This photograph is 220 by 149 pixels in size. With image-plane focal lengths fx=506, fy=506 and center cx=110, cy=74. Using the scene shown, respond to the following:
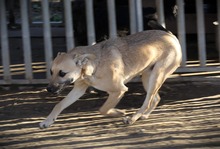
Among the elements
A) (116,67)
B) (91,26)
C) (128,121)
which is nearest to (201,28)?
(91,26)

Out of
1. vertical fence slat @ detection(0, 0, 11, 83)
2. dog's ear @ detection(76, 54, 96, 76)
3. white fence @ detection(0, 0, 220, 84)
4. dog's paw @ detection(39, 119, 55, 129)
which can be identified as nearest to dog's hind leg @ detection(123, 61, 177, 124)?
dog's ear @ detection(76, 54, 96, 76)

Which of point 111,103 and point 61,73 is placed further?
point 111,103

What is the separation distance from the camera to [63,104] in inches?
229

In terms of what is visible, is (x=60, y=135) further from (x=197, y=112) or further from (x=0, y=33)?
(x=0, y=33)

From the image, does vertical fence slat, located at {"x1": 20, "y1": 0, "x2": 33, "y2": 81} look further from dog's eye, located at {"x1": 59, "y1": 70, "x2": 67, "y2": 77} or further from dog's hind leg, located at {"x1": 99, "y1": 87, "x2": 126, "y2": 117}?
dog's eye, located at {"x1": 59, "y1": 70, "x2": 67, "y2": 77}

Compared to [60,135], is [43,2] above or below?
above

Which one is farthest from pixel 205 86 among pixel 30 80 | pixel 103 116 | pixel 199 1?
pixel 30 80

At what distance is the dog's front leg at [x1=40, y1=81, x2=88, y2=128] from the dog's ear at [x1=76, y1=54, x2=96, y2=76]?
0.34 metres

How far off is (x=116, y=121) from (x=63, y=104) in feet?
2.22

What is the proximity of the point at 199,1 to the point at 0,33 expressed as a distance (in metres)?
2.97

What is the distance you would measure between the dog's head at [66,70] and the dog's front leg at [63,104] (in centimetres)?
41

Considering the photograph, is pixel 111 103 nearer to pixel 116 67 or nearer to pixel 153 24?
pixel 116 67

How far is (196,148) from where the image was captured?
16.3 ft

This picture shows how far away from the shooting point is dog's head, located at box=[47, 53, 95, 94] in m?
5.24
